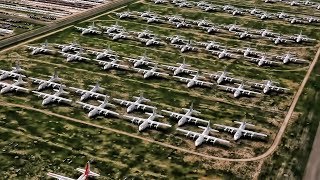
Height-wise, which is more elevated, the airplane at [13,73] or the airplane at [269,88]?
the airplane at [269,88]

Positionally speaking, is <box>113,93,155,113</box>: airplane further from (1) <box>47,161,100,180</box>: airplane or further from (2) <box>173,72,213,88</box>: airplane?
(1) <box>47,161,100,180</box>: airplane

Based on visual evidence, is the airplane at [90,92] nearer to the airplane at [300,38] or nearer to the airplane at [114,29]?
the airplane at [114,29]

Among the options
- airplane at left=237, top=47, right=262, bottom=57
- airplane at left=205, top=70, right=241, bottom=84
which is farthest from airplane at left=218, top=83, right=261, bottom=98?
airplane at left=237, top=47, right=262, bottom=57

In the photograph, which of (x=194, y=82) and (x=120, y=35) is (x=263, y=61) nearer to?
(x=194, y=82)

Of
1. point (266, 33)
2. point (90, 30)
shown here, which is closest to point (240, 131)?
point (266, 33)

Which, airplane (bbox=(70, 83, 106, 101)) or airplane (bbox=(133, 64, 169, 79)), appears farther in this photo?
airplane (bbox=(133, 64, 169, 79))

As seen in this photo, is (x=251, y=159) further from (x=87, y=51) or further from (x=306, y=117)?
(x=87, y=51)

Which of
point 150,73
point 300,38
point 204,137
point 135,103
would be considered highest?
point 300,38

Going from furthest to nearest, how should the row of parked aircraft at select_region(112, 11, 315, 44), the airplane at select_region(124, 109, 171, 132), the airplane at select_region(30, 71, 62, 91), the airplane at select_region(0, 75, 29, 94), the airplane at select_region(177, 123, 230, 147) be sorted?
1. the row of parked aircraft at select_region(112, 11, 315, 44)
2. the airplane at select_region(30, 71, 62, 91)
3. the airplane at select_region(0, 75, 29, 94)
4. the airplane at select_region(124, 109, 171, 132)
5. the airplane at select_region(177, 123, 230, 147)

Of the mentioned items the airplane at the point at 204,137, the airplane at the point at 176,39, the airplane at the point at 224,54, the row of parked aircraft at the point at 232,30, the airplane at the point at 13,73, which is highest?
the row of parked aircraft at the point at 232,30

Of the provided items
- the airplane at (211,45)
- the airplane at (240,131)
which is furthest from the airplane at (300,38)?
the airplane at (240,131)

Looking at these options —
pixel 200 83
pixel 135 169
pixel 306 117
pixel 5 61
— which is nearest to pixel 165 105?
pixel 200 83
